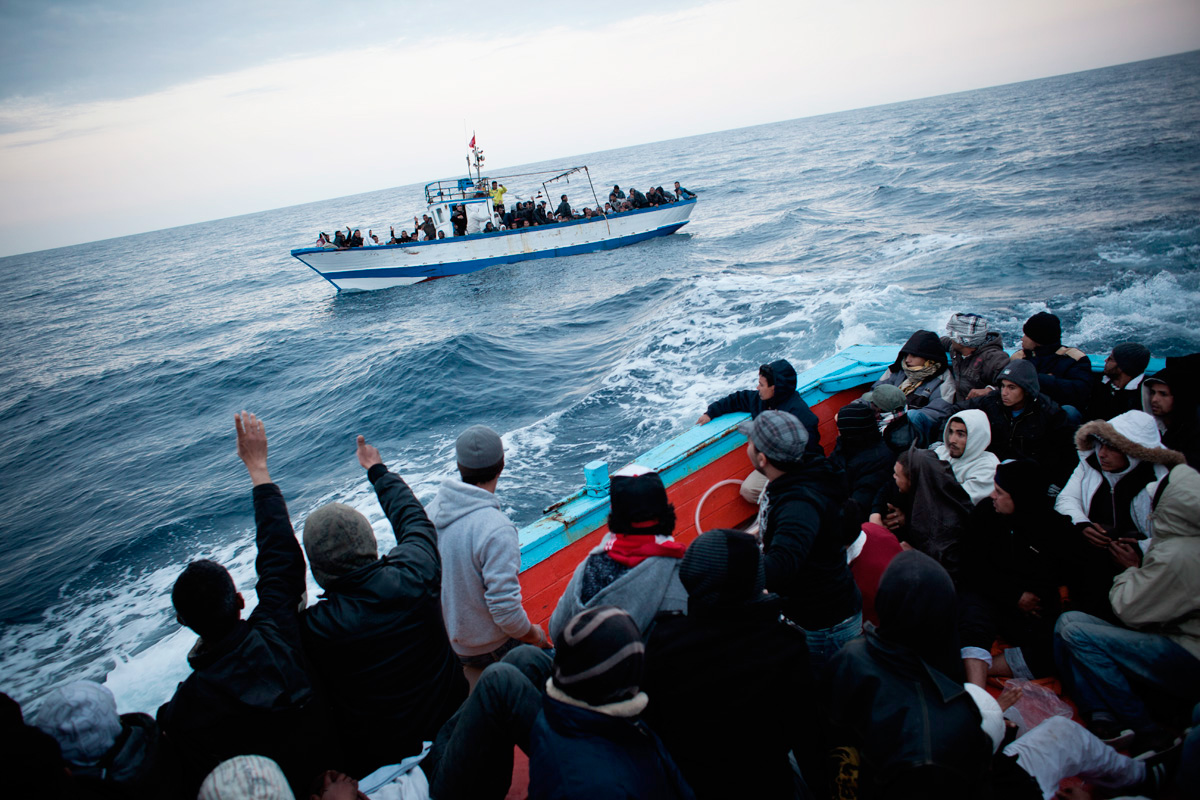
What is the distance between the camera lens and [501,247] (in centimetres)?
2370

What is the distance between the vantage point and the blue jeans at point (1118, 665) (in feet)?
7.90

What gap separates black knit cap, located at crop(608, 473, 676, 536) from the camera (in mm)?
2025

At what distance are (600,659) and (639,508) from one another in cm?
69

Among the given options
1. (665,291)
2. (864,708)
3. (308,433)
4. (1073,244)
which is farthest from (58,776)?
(1073,244)

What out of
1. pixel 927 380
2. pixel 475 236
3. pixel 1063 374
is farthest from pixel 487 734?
pixel 475 236

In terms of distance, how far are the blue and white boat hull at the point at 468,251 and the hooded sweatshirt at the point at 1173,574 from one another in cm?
2282

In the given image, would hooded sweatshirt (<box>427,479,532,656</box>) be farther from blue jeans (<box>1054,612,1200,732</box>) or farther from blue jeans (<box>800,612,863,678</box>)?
blue jeans (<box>1054,612,1200,732</box>)

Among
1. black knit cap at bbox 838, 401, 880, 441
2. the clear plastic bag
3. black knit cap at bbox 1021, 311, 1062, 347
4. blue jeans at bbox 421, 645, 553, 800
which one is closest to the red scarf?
blue jeans at bbox 421, 645, 553, 800

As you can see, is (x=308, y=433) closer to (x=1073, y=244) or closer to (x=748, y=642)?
(x=748, y=642)

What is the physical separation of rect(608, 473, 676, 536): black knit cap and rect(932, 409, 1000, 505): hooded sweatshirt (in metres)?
2.35

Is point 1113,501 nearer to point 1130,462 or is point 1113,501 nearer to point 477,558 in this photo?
point 1130,462

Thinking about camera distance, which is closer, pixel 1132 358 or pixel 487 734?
pixel 487 734

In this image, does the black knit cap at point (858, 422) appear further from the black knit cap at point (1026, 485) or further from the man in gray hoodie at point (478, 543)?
the man in gray hoodie at point (478, 543)

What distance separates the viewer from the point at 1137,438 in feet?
9.28
